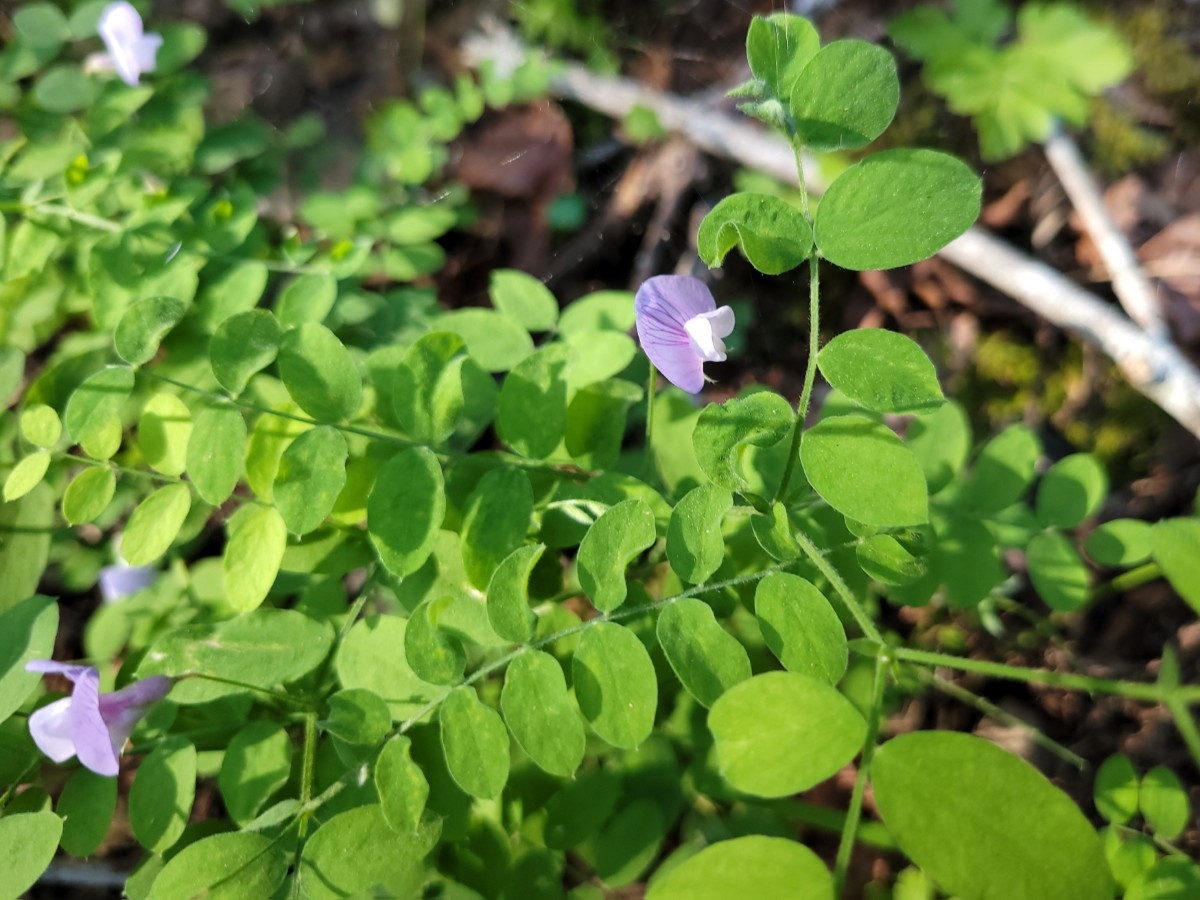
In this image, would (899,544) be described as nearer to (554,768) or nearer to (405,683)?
(554,768)

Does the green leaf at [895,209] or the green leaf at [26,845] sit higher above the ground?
the green leaf at [895,209]

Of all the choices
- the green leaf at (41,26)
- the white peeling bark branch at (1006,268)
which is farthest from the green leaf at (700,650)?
the green leaf at (41,26)

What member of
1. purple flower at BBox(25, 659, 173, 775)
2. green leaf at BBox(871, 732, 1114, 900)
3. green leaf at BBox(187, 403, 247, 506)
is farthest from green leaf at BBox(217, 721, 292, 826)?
green leaf at BBox(871, 732, 1114, 900)

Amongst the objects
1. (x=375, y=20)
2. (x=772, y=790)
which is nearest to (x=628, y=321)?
(x=772, y=790)

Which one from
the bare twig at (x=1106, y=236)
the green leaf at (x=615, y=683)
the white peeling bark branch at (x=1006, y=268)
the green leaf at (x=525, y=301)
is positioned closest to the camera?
the green leaf at (x=615, y=683)

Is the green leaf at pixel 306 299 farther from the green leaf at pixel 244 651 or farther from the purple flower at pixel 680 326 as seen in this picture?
the purple flower at pixel 680 326

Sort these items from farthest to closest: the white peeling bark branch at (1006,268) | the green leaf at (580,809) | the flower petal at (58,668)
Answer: the white peeling bark branch at (1006,268)
the green leaf at (580,809)
the flower petal at (58,668)

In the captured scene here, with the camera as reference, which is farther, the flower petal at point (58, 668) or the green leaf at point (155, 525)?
the green leaf at point (155, 525)

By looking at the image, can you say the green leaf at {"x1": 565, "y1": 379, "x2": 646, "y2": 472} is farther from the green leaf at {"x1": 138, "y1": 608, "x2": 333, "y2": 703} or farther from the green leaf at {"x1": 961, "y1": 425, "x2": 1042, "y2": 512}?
the green leaf at {"x1": 961, "y1": 425, "x2": 1042, "y2": 512}
